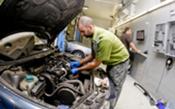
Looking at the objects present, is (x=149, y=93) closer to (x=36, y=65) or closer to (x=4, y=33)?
(x=36, y=65)

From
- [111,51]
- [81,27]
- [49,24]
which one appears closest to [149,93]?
[111,51]

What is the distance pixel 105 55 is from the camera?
289 centimetres

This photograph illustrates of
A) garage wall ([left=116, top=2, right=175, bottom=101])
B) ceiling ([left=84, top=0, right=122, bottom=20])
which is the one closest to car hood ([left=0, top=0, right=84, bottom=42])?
garage wall ([left=116, top=2, right=175, bottom=101])

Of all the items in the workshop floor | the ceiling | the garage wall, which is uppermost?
the ceiling

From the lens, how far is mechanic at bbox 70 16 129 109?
2.74 metres

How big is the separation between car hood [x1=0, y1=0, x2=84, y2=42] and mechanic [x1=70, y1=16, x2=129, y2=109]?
1.32 ft

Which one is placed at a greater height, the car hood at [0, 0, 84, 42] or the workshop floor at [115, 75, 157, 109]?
the car hood at [0, 0, 84, 42]

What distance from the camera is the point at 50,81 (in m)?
1.83

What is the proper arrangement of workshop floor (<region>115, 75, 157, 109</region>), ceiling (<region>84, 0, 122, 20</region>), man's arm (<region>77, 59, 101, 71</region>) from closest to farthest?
man's arm (<region>77, 59, 101, 71</region>)
workshop floor (<region>115, 75, 157, 109</region>)
ceiling (<region>84, 0, 122, 20</region>)

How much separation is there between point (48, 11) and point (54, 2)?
0.10 metres

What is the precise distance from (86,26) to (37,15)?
862 mm

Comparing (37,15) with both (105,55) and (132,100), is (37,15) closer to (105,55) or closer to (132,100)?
(105,55)

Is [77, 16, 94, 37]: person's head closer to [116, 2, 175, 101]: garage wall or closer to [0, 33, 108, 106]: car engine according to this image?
[0, 33, 108, 106]: car engine

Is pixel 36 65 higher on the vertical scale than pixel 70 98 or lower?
higher
